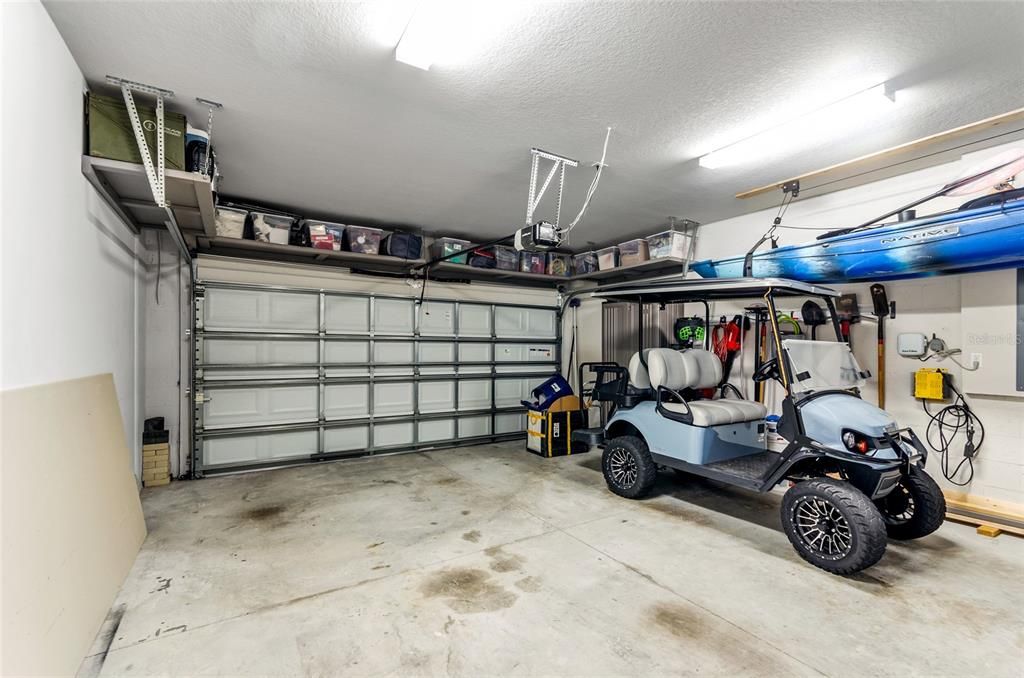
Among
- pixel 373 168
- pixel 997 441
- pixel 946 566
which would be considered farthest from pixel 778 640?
pixel 373 168

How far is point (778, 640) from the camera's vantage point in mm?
2166

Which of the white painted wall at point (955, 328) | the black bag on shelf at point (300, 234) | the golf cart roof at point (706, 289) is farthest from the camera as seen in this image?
the black bag on shelf at point (300, 234)

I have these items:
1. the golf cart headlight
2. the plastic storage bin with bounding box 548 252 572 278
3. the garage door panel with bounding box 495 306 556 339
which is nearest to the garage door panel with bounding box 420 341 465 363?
the garage door panel with bounding box 495 306 556 339

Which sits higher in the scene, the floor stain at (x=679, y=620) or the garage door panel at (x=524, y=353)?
the garage door panel at (x=524, y=353)

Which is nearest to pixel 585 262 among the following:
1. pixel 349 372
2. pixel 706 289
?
pixel 706 289

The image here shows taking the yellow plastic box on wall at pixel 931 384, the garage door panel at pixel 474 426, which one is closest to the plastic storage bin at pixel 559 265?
the garage door panel at pixel 474 426

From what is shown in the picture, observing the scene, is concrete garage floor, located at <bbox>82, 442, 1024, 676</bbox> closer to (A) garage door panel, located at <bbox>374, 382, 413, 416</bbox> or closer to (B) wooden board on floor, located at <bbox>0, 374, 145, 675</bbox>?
(B) wooden board on floor, located at <bbox>0, 374, 145, 675</bbox>

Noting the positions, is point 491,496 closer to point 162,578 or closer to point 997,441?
point 162,578

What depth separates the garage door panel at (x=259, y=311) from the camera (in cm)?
513

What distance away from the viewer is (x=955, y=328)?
3709 mm

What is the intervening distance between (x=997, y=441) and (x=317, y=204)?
6682mm

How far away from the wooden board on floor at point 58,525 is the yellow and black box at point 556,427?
4262 millimetres

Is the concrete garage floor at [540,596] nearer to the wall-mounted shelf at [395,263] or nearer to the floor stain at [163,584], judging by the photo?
the floor stain at [163,584]

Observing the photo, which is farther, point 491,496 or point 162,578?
point 491,496
